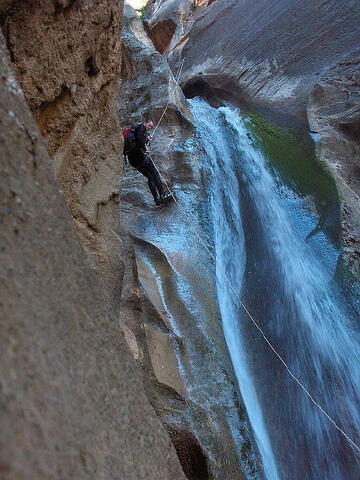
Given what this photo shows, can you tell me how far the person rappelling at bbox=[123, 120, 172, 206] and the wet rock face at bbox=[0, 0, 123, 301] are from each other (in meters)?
2.00

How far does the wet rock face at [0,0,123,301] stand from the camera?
116 inches

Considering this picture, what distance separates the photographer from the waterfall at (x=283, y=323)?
453cm

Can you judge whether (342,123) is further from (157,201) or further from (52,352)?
(52,352)

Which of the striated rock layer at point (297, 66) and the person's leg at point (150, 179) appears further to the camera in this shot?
the striated rock layer at point (297, 66)

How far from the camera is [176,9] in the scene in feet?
48.7

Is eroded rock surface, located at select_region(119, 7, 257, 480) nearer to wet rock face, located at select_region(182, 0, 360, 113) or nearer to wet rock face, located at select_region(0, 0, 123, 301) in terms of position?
wet rock face, located at select_region(0, 0, 123, 301)

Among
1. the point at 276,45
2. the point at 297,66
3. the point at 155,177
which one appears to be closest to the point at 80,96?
the point at 155,177

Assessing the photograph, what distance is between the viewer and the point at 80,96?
3.60 metres

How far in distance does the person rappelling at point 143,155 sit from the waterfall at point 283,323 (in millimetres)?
910

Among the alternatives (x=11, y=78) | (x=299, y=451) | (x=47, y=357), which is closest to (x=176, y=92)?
(x=299, y=451)

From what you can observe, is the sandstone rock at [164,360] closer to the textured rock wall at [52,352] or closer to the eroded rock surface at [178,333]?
the eroded rock surface at [178,333]

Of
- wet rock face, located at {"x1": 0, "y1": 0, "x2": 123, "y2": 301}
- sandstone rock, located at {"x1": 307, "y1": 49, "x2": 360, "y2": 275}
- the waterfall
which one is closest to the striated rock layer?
sandstone rock, located at {"x1": 307, "y1": 49, "x2": 360, "y2": 275}

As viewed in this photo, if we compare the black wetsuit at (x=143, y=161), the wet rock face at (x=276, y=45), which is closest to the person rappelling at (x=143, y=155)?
the black wetsuit at (x=143, y=161)

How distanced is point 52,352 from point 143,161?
538 cm
